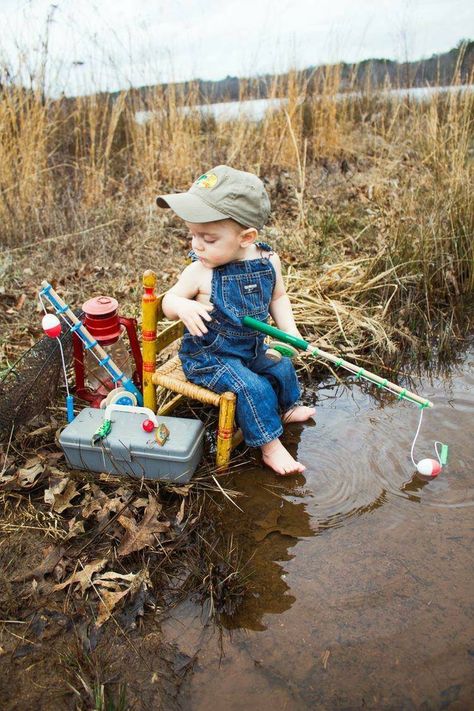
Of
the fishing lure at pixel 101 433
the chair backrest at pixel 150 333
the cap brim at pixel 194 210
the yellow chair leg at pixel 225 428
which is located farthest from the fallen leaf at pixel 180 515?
the cap brim at pixel 194 210

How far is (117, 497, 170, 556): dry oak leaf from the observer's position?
2.08 m

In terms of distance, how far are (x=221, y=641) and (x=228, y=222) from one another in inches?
61.3

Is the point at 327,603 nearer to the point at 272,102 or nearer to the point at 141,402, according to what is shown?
the point at 141,402

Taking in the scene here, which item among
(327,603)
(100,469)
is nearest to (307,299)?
(100,469)

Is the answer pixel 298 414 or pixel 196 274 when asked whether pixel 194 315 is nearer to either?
pixel 196 274

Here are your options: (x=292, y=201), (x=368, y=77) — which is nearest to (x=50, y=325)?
(x=292, y=201)

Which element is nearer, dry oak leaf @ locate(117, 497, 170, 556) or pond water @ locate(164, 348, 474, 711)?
pond water @ locate(164, 348, 474, 711)

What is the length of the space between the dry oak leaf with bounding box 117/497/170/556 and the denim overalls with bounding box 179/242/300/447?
21.7 inches

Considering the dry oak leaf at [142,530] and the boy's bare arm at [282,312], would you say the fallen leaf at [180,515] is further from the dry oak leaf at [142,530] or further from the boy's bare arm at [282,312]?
the boy's bare arm at [282,312]

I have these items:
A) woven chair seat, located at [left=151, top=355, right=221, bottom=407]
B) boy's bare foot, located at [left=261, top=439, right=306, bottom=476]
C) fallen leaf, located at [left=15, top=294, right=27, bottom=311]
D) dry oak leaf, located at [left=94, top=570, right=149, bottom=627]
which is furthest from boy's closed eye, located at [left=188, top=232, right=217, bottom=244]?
fallen leaf, located at [left=15, top=294, right=27, bottom=311]

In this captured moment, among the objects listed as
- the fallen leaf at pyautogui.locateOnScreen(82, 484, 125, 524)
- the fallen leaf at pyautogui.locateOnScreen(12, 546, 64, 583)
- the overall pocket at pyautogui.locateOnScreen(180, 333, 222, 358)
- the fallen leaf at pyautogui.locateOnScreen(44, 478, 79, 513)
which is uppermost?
the overall pocket at pyautogui.locateOnScreen(180, 333, 222, 358)

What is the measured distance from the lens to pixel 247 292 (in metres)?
2.47

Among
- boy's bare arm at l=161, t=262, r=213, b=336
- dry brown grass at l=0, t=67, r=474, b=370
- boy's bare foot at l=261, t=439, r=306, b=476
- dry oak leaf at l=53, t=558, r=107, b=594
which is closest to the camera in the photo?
dry oak leaf at l=53, t=558, r=107, b=594

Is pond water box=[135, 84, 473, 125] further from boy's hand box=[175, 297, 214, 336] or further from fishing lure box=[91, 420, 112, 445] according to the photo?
fishing lure box=[91, 420, 112, 445]
